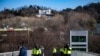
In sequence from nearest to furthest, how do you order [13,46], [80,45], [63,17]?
1. [13,46]
2. [80,45]
3. [63,17]

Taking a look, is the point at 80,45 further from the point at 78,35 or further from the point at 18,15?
the point at 18,15

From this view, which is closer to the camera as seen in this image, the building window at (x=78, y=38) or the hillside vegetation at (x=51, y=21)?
the building window at (x=78, y=38)

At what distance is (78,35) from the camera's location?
4147cm

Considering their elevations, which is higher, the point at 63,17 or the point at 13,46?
the point at 63,17

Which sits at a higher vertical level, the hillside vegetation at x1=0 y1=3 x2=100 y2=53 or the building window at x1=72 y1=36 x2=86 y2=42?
the hillside vegetation at x1=0 y1=3 x2=100 y2=53

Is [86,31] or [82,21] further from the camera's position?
[82,21]

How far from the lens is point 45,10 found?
48875mm

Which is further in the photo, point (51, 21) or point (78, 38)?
point (51, 21)

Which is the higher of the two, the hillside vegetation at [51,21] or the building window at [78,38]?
the hillside vegetation at [51,21]

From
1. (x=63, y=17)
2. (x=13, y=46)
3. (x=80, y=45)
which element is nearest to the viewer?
(x=13, y=46)

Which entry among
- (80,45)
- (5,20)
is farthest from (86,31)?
(5,20)

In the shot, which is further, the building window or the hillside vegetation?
the hillside vegetation

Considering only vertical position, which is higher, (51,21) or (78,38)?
(51,21)

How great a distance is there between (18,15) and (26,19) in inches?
57.7
